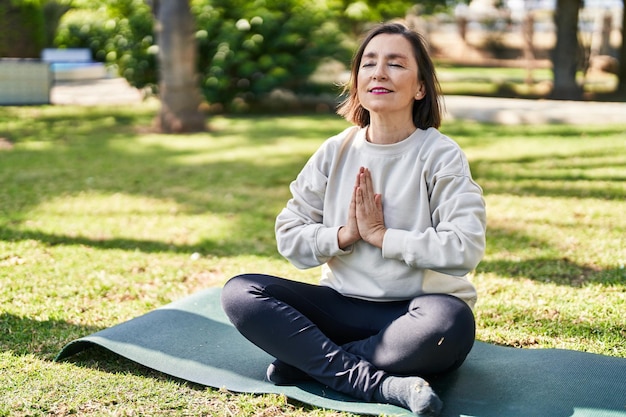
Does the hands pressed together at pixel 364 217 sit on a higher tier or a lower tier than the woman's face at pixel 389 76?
lower

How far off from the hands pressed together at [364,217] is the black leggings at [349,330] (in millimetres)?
269

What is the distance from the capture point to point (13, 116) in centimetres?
1198

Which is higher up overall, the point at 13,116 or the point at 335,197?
the point at 335,197

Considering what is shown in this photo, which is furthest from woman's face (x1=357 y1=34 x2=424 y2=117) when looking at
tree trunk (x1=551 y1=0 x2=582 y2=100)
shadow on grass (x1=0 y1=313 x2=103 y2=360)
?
tree trunk (x1=551 y1=0 x2=582 y2=100)

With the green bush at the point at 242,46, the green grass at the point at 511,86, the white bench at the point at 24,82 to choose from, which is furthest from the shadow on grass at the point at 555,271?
the green grass at the point at 511,86

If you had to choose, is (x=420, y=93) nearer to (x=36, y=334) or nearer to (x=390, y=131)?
(x=390, y=131)

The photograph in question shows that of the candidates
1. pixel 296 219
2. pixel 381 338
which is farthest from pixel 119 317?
pixel 381 338

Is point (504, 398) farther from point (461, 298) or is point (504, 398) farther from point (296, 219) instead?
point (296, 219)

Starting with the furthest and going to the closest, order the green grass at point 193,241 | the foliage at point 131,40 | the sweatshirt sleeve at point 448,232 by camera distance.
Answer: the foliage at point 131,40, the green grass at point 193,241, the sweatshirt sleeve at point 448,232

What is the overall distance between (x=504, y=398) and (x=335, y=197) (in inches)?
38.7

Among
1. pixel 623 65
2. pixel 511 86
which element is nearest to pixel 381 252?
pixel 623 65

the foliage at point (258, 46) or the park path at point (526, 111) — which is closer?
the park path at point (526, 111)

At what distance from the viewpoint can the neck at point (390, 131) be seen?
3039mm

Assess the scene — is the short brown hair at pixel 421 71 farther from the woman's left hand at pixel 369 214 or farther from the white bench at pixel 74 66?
the white bench at pixel 74 66
